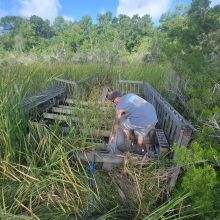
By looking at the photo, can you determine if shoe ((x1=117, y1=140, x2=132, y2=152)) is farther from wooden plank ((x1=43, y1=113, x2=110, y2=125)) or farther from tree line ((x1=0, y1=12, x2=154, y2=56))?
tree line ((x1=0, y1=12, x2=154, y2=56))

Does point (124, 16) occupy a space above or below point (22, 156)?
above

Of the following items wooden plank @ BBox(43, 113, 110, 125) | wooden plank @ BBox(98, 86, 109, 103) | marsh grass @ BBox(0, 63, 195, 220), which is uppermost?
wooden plank @ BBox(98, 86, 109, 103)

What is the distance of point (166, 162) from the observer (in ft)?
6.32

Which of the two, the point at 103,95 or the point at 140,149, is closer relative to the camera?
the point at 140,149

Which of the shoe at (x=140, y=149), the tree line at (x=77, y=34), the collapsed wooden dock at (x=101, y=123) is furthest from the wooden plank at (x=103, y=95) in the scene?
the tree line at (x=77, y=34)

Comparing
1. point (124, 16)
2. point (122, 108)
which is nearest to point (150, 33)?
point (124, 16)

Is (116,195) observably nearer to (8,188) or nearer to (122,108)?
(8,188)

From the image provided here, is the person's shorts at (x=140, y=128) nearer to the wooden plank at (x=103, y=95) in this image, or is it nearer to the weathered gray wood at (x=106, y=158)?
the weathered gray wood at (x=106, y=158)

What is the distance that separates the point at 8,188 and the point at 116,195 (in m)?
1.23

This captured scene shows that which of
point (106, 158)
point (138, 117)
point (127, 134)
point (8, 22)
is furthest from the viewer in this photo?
point (8, 22)

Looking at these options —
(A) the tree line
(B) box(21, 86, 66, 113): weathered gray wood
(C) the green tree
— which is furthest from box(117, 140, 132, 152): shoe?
(C) the green tree

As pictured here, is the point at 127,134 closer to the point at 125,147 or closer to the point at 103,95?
the point at 125,147

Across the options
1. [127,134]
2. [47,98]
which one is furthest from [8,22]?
[127,134]

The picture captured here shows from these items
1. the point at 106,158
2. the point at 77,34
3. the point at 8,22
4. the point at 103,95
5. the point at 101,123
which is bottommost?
the point at 106,158
